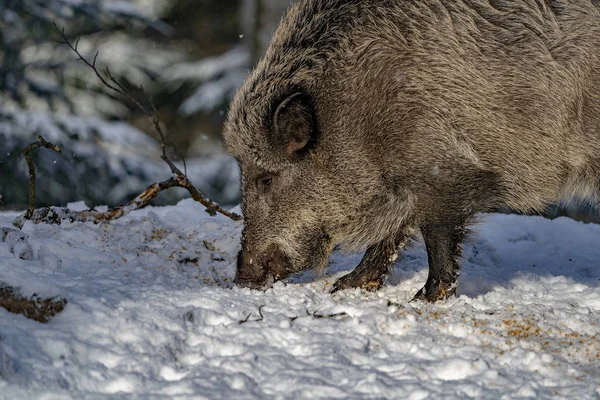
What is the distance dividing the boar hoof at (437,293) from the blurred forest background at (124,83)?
19.5 feet

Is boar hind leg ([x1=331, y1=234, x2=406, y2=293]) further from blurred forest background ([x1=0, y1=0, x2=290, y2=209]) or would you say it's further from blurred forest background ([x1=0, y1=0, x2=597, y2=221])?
blurred forest background ([x1=0, y1=0, x2=290, y2=209])

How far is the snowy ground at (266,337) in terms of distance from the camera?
2.98 meters

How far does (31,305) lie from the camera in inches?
132

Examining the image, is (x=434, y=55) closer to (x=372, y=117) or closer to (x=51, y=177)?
(x=372, y=117)

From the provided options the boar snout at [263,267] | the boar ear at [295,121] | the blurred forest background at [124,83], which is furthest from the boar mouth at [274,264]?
the blurred forest background at [124,83]

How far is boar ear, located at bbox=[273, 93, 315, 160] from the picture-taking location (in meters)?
4.64

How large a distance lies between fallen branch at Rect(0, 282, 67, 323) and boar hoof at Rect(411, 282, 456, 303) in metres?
2.13

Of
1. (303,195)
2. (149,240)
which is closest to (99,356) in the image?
(303,195)

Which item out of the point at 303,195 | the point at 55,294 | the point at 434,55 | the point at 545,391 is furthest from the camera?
the point at 303,195

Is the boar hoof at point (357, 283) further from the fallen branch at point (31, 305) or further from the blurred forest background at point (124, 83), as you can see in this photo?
the blurred forest background at point (124, 83)

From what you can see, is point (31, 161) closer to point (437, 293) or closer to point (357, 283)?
point (357, 283)

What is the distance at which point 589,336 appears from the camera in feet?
12.7

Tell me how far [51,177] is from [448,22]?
7.61m

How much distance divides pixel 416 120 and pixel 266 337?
170 cm
